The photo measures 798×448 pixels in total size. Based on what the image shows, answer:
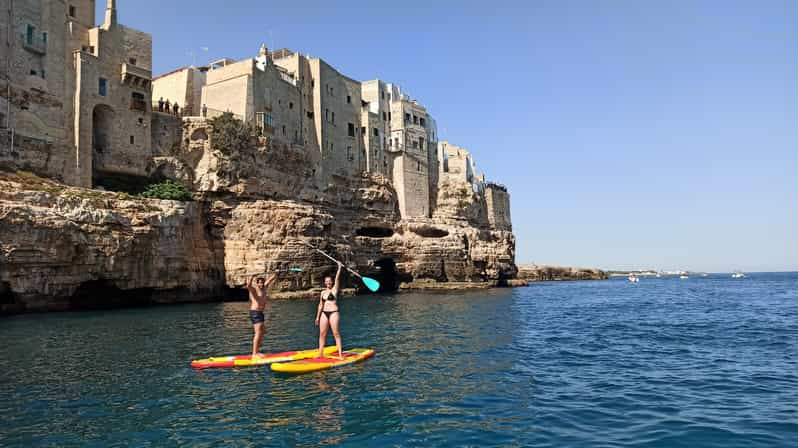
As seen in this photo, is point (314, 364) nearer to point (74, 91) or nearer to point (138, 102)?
point (74, 91)

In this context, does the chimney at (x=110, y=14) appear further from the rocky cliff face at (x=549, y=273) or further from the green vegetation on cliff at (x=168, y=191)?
the rocky cliff face at (x=549, y=273)

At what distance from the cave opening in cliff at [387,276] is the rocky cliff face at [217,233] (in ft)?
0.46

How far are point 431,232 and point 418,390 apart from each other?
5427 centimetres

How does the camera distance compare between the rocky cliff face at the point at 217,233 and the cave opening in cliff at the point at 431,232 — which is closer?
the rocky cliff face at the point at 217,233

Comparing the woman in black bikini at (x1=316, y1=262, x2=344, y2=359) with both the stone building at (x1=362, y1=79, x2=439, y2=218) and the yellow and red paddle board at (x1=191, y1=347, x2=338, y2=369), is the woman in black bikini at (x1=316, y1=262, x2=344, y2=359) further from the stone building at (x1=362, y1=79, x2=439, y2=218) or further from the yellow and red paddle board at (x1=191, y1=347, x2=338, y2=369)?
the stone building at (x1=362, y1=79, x2=439, y2=218)

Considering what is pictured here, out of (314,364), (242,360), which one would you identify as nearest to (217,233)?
(242,360)

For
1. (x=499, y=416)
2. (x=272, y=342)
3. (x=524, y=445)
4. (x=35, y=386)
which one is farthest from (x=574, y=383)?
(x=35, y=386)

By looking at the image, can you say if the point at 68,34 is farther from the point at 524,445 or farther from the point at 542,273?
the point at 542,273

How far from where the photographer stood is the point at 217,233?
46.6 meters

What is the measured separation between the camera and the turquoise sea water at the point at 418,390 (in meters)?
9.50

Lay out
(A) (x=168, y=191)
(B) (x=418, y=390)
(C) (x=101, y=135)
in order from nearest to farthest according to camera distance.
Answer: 1. (B) (x=418, y=390)
2. (C) (x=101, y=135)
3. (A) (x=168, y=191)

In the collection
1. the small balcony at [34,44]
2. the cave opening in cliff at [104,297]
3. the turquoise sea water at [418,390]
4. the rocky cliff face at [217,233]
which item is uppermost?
the small balcony at [34,44]

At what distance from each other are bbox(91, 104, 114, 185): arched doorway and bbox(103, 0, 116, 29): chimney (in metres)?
6.66

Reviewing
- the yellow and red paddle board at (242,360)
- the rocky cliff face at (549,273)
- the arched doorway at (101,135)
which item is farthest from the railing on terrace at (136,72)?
the rocky cliff face at (549,273)
